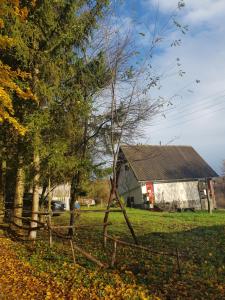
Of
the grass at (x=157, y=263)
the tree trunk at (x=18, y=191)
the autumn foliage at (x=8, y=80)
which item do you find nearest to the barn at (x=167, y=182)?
the grass at (x=157, y=263)

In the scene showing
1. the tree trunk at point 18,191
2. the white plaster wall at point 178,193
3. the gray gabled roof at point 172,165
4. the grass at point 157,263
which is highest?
the gray gabled roof at point 172,165

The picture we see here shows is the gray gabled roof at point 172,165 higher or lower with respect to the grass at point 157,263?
higher

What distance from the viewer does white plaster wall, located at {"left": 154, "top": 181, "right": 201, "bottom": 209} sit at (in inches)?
1518

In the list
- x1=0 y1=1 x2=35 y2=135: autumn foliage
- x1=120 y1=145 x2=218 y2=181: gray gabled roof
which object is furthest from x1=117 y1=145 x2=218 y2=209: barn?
x1=0 y1=1 x2=35 y2=135: autumn foliage

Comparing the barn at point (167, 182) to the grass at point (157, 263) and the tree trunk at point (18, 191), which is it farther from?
the tree trunk at point (18, 191)

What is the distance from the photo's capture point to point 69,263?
10195 mm

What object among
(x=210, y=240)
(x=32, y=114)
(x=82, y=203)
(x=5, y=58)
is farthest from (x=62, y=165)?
(x=82, y=203)

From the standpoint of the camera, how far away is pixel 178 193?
3944cm

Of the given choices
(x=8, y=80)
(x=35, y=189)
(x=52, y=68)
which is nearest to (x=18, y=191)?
(x=35, y=189)

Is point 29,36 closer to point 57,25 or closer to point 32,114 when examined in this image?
point 57,25

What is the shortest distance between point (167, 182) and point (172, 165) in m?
2.88

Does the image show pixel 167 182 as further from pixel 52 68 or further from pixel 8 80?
pixel 8 80

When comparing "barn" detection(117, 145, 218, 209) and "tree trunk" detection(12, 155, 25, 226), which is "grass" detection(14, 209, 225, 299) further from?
"barn" detection(117, 145, 218, 209)

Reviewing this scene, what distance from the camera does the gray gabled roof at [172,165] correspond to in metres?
38.8
